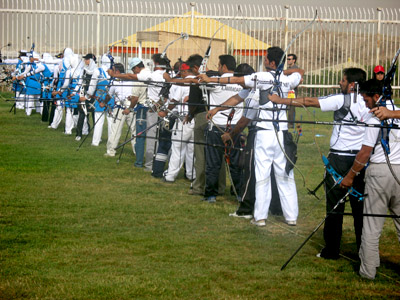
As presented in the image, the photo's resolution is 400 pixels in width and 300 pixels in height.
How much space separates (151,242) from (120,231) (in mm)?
619

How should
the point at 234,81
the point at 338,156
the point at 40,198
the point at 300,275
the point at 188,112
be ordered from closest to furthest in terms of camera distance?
the point at 300,275, the point at 338,156, the point at 234,81, the point at 40,198, the point at 188,112

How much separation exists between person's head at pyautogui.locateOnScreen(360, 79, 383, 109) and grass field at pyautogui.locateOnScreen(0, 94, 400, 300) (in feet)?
5.33

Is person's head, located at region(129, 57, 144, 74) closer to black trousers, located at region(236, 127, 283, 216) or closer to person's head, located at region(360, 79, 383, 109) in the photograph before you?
black trousers, located at region(236, 127, 283, 216)

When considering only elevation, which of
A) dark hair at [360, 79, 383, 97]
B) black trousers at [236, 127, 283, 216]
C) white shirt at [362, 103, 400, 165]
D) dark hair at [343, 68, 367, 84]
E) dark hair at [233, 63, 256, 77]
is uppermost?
dark hair at [233, 63, 256, 77]

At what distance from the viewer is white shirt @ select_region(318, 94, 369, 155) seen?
6848 millimetres

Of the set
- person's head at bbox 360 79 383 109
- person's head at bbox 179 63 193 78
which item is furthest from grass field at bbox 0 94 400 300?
person's head at bbox 179 63 193 78

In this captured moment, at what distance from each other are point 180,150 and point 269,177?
371cm

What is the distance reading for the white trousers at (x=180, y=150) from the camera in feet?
38.5

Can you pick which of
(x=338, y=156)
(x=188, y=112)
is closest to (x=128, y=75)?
(x=188, y=112)

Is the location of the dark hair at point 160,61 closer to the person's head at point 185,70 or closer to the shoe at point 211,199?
the person's head at point 185,70

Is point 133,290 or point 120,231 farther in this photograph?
point 120,231

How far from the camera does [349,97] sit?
22.5 ft

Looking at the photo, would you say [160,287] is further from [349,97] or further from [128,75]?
[128,75]

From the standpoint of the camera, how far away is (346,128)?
7102 millimetres
